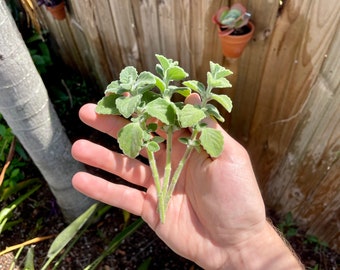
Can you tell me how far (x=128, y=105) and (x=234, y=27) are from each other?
0.39 m

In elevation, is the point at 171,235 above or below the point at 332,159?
below

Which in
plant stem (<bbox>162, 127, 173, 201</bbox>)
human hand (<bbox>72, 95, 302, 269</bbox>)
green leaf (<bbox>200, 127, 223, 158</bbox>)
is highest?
green leaf (<bbox>200, 127, 223, 158</bbox>)

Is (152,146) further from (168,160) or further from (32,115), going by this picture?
(32,115)

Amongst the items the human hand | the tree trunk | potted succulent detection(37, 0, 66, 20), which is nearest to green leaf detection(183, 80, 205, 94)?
the human hand

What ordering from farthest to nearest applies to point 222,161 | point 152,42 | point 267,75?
point 152,42 → point 267,75 → point 222,161

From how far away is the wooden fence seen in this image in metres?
1.09

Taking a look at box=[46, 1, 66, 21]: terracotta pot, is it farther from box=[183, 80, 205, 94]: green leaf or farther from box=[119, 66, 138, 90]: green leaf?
box=[183, 80, 205, 94]: green leaf

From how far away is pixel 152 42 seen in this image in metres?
1.45

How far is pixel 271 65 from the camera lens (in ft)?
4.01

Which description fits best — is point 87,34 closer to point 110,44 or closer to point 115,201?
point 110,44

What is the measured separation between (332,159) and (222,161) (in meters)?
0.47

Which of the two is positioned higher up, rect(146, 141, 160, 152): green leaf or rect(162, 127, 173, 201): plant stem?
rect(146, 141, 160, 152): green leaf

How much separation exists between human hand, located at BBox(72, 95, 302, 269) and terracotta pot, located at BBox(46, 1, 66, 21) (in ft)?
1.85

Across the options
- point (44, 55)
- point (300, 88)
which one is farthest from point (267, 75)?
point (44, 55)
